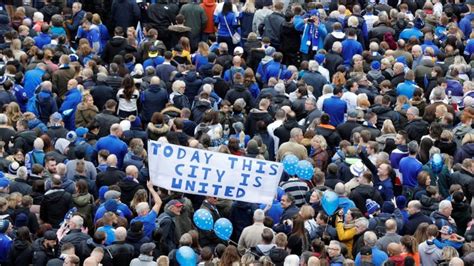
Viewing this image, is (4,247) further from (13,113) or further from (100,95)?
(100,95)

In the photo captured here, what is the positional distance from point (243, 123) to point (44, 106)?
349 cm

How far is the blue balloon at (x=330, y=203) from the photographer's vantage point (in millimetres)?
23266

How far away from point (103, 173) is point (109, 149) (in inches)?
41.2

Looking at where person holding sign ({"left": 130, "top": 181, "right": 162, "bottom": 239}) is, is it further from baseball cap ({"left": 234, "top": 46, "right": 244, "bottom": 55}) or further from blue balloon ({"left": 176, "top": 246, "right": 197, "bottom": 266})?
baseball cap ({"left": 234, "top": 46, "right": 244, "bottom": 55})

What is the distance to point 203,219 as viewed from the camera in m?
22.9

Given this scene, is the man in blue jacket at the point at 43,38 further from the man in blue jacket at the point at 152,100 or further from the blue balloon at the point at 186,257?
the blue balloon at the point at 186,257

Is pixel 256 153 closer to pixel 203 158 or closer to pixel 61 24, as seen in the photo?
pixel 203 158

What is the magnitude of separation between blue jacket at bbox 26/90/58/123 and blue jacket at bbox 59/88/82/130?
0.18 m

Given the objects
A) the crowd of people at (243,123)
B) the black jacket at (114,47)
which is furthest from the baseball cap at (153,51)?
the black jacket at (114,47)

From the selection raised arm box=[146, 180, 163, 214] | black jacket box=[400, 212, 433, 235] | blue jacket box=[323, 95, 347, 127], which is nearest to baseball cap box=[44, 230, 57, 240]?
raised arm box=[146, 180, 163, 214]

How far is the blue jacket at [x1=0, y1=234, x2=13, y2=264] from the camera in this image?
74.2 feet

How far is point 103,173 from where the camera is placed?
2469 centimetres

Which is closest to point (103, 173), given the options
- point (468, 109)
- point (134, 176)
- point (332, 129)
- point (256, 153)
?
point (134, 176)

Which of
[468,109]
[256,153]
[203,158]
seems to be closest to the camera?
[203,158]
